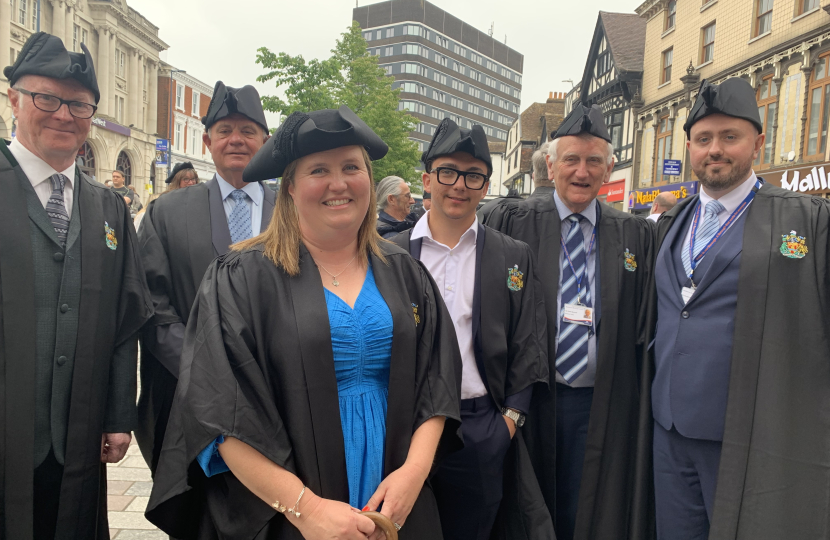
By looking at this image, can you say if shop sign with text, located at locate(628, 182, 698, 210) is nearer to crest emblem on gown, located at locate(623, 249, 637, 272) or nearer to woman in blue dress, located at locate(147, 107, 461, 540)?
crest emblem on gown, located at locate(623, 249, 637, 272)

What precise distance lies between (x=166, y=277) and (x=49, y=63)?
103 centimetres

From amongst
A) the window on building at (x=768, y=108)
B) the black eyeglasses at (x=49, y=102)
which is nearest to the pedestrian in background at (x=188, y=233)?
the black eyeglasses at (x=49, y=102)

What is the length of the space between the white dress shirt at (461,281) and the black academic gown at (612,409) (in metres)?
0.41

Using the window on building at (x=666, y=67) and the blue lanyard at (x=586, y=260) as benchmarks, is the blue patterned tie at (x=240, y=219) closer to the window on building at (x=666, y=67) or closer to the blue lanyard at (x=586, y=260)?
the blue lanyard at (x=586, y=260)

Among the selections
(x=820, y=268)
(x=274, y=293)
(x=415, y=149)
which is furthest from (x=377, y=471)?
(x=415, y=149)

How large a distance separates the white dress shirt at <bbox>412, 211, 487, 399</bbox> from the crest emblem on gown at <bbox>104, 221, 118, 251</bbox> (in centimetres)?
141

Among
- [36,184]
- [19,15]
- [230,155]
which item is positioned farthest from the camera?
[19,15]

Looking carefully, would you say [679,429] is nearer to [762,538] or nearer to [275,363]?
[762,538]

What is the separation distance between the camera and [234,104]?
9.94 feet

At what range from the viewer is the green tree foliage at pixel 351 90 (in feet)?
66.6

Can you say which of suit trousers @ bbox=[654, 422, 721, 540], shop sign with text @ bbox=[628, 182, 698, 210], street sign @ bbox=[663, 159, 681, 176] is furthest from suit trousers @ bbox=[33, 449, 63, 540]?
street sign @ bbox=[663, 159, 681, 176]

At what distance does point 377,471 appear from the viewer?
6.40 ft

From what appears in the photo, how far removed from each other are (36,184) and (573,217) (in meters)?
2.65

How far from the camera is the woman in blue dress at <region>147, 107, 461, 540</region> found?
1.77 metres
